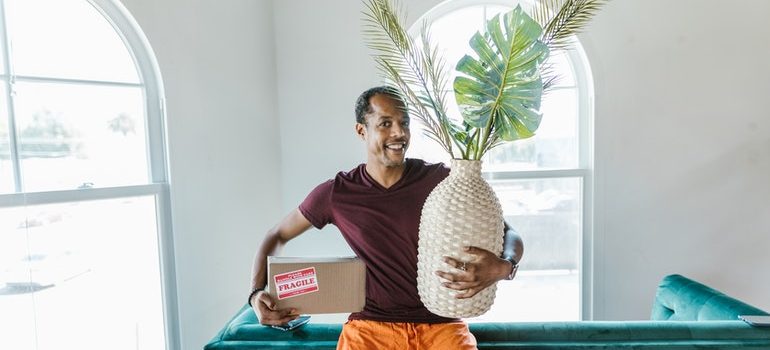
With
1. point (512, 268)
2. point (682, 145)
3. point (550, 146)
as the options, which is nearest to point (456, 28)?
point (550, 146)

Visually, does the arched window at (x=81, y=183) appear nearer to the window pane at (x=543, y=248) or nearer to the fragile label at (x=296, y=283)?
the fragile label at (x=296, y=283)

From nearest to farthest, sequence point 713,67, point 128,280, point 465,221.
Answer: point 465,221
point 128,280
point 713,67

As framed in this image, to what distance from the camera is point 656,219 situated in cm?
214

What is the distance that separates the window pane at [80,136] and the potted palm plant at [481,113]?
1280mm

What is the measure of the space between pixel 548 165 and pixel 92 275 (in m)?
2.28

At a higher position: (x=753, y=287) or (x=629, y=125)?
(x=629, y=125)

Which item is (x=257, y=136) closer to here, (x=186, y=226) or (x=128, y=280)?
(x=186, y=226)

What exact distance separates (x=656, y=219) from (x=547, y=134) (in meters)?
0.74

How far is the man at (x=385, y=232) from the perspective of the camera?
1101 millimetres

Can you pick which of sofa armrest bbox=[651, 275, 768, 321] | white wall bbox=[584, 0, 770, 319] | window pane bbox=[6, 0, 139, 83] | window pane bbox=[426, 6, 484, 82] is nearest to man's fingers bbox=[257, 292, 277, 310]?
window pane bbox=[6, 0, 139, 83]

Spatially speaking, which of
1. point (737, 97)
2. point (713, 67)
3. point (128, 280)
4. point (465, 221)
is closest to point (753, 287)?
point (737, 97)

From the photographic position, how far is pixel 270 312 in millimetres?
1044

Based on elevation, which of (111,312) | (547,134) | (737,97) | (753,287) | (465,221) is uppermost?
(737,97)

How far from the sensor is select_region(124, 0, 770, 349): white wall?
6.57 ft
